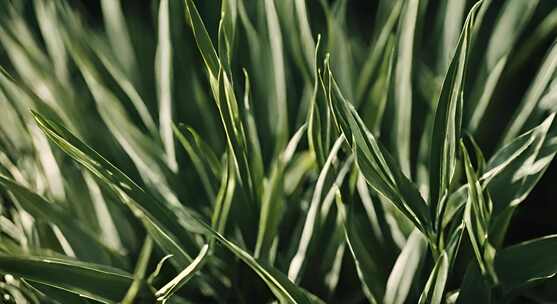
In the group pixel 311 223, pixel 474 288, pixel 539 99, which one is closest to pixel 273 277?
pixel 311 223

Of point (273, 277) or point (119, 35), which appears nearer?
point (273, 277)

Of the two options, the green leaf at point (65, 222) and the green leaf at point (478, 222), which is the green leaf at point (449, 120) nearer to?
the green leaf at point (478, 222)

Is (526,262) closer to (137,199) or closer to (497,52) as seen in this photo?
(497,52)

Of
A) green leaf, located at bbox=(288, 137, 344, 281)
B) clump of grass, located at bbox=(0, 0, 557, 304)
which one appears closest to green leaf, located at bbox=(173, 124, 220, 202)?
clump of grass, located at bbox=(0, 0, 557, 304)

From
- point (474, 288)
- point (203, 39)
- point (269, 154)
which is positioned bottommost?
point (474, 288)

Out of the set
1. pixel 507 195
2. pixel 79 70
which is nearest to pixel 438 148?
pixel 507 195

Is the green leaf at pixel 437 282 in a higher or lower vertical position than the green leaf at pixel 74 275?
lower

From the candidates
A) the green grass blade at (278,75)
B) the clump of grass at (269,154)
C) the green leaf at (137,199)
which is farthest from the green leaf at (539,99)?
the green leaf at (137,199)

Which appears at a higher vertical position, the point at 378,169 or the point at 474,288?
the point at 378,169
